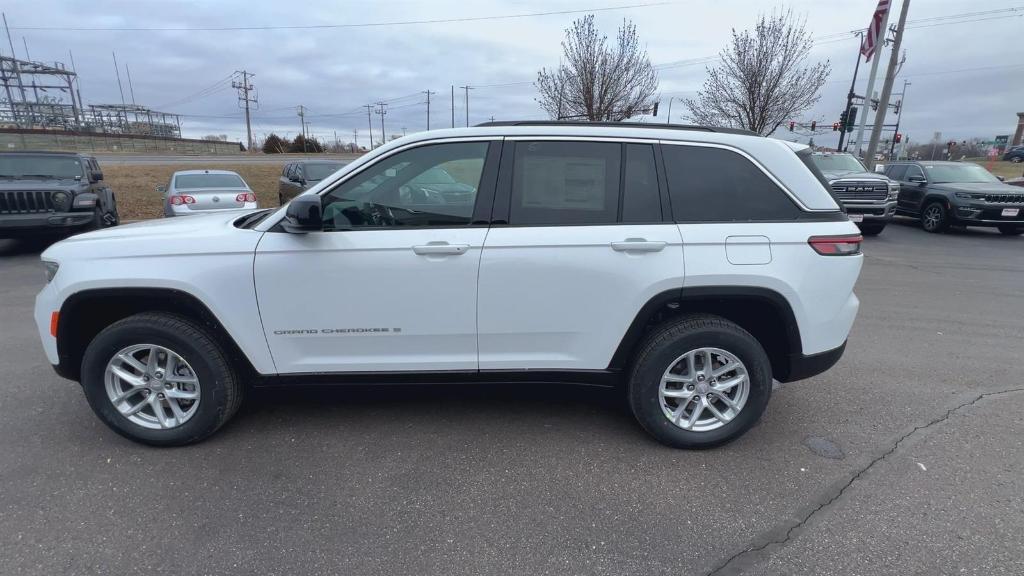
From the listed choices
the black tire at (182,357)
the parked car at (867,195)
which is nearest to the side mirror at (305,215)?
the black tire at (182,357)

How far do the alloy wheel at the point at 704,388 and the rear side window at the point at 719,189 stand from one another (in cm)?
81

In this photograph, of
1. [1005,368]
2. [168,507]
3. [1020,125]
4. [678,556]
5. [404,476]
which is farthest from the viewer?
[1020,125]

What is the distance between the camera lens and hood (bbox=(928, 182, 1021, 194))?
12.4 metres

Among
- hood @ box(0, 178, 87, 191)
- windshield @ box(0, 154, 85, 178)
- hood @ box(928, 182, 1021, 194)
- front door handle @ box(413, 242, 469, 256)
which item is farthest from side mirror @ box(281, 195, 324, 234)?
hood @ box(928, 182, 1021, 194)

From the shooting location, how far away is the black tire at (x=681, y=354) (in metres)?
3.13

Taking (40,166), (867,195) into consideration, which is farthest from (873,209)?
(40,166)

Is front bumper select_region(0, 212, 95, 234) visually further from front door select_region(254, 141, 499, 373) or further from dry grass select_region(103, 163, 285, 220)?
front door select_region(254, 141, 499, 373)

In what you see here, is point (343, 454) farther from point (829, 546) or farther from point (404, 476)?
point (829, 546)

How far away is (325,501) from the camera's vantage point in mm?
2785

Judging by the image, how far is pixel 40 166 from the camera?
380 inches

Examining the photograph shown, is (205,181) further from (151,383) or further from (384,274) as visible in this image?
(384,274)

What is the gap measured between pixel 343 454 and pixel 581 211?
6.53 feet

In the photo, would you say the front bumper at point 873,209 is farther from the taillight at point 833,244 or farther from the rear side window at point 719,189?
the rear side window at point 719,189

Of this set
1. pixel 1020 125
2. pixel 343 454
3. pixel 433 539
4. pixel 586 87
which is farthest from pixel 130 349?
pixel 1020 125
